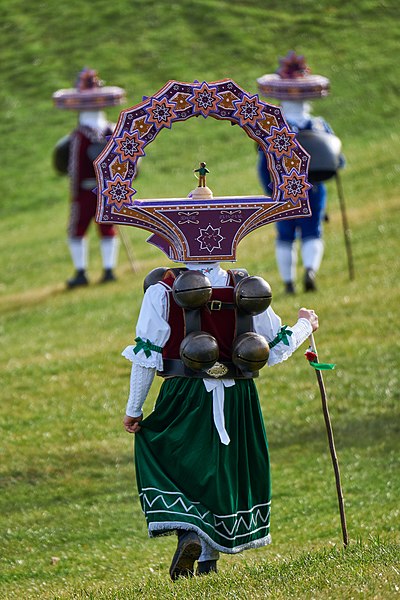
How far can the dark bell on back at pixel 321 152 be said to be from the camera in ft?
43.1

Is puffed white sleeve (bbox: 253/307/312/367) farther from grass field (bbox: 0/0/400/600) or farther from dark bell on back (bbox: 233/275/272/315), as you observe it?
grass field (bbox: 0/0/400/600)

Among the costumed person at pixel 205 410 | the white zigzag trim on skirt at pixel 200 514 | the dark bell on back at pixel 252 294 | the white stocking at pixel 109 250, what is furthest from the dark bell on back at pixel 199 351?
the white stocking at pixel 109 250

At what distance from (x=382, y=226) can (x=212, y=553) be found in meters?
11.5

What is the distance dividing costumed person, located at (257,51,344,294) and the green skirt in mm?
6949

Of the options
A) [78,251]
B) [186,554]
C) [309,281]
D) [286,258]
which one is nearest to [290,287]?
[309,281]

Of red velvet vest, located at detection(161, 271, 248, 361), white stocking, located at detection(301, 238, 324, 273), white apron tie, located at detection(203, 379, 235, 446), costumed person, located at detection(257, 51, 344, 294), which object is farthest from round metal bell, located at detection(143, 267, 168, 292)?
white stocking, located at detection(301, 238, 324, 273)

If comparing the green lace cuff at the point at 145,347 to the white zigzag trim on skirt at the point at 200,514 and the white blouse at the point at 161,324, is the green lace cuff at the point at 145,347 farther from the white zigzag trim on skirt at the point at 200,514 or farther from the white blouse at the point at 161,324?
the white zigzag trim on skirt at the point at 200,514

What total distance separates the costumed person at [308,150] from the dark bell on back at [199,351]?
23.3ft

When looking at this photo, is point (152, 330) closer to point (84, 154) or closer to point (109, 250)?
point (84, 154)

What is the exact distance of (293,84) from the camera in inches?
530

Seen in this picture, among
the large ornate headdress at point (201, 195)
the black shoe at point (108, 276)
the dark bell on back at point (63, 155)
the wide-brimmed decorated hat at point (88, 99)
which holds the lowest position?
the black shoe at point (108, 276)

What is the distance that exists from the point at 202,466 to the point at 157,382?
16.8 feet

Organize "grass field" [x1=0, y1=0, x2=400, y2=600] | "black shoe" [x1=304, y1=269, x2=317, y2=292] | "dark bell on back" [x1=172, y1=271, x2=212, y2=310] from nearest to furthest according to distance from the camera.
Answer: "dark bell on back" [x1=172, y1=271, x2=212, y2=310] < "grass field" [x1=0, y1=0, x2=400, y2=600] < "black shoe" [x1=304, y1=269, x2=317, y2=292]

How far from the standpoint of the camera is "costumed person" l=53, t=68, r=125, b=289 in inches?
643
